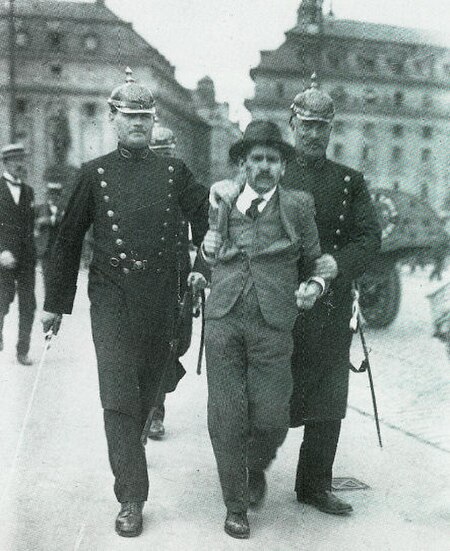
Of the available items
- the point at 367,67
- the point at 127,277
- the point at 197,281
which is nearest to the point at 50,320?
the point at 127,277

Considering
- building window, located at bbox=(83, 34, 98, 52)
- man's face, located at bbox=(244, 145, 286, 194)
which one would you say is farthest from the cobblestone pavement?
building window, located at bbox=(83, 34, 98, 52)

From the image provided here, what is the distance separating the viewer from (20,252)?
8.30 meters

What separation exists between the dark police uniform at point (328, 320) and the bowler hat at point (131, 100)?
2.57 feet

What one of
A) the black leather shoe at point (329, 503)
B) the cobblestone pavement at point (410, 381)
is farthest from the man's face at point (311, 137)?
the cobblestone pavement at point (410, 381)

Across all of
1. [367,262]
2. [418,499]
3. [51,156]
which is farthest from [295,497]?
[51,156]

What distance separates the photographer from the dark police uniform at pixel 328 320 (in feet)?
13.8

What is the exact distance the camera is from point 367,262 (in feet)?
13.7

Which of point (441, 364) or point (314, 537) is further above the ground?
point (314, 537)

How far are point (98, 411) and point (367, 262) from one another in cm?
280

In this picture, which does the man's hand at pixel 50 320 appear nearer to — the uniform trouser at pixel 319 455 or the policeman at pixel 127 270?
the policeman at pixel 127 270

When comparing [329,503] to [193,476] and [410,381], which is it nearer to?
[193,476]

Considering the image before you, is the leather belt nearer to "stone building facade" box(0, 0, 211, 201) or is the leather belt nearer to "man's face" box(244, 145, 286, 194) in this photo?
"man's face" box(244, 145, 286, 194)

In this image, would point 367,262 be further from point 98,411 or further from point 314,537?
point 98,411

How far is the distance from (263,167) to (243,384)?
993 mm
